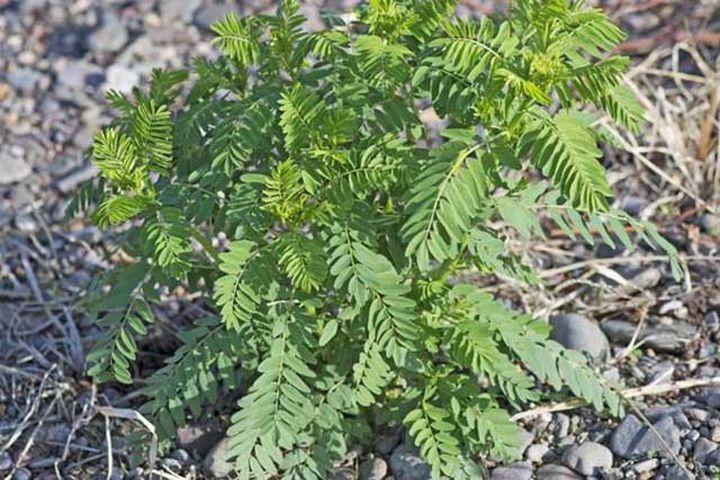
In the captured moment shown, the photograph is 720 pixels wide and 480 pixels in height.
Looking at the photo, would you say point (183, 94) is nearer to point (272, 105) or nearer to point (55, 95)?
point (55, 95)

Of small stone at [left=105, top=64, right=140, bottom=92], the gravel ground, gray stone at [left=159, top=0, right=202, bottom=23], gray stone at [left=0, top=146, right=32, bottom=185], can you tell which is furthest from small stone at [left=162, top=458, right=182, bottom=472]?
gray stone at [left=159, top=0, right=202, bottom=23]

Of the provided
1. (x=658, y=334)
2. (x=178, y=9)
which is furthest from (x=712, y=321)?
(x=178, y=9)

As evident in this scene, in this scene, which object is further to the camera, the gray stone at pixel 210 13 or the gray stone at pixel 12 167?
the gray stone at pixel 210 13

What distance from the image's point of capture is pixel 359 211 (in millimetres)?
2902

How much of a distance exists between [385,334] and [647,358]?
1083mm

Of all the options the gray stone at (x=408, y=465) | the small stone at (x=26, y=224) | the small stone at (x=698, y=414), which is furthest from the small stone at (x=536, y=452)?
the small stone at (x=26, y=224)

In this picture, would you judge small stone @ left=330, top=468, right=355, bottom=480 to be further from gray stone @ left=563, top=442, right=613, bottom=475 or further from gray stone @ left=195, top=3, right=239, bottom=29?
gray stone @ left=195, top=3, right=239, bottom=29

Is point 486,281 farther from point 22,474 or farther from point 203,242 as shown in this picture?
point 22,474

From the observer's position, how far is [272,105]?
2.99 meters

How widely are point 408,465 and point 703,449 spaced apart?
0.73m

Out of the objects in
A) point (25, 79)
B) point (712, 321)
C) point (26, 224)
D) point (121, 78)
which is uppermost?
point (25, 79)

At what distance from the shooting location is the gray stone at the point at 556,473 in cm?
321

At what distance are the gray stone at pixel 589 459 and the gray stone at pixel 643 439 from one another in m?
0.04

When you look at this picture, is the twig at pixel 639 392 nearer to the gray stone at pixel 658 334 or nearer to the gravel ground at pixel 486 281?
the gravel ground at pixel 486 281
